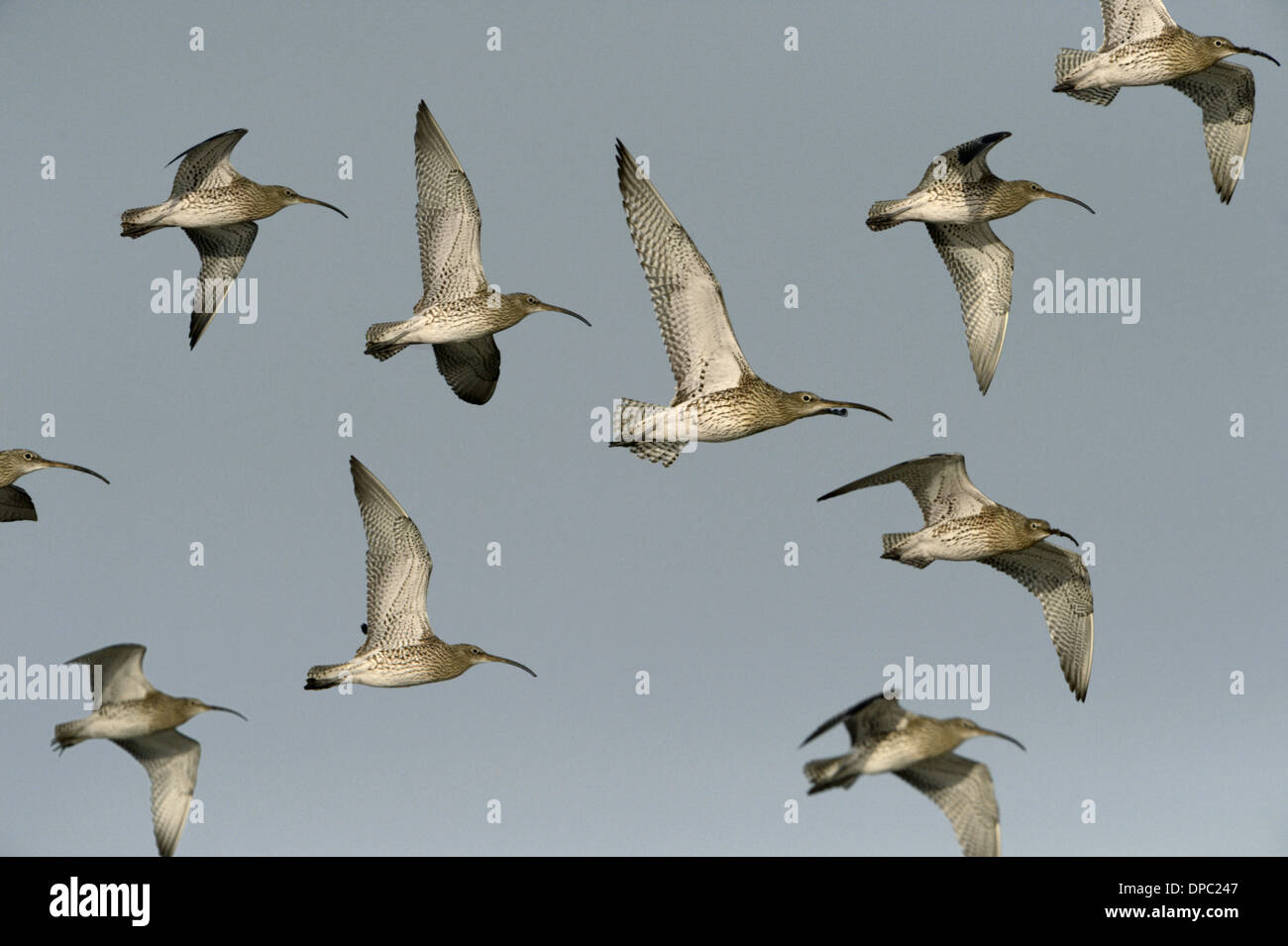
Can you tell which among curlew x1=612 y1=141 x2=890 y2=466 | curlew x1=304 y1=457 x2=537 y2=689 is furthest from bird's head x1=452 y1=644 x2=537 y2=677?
curlew x1=612 y1=141 x2=890 y2=466

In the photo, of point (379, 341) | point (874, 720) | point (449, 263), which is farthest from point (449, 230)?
point (874, 720)

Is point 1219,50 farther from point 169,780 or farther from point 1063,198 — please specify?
point 169,780

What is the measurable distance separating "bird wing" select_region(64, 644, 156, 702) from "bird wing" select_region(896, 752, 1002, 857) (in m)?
6.92

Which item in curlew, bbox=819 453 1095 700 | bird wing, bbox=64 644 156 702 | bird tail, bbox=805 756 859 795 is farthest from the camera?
curlew, bbox=819 453 1095 700

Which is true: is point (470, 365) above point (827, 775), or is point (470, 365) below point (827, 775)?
above

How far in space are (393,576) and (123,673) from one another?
271cm

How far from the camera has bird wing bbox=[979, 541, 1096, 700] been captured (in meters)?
20.9

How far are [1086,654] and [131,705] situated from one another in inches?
359

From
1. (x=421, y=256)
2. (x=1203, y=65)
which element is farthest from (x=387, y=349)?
(x=1203, y=65)

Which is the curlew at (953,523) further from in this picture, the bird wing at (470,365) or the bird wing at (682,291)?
the bird wing at (470,365)

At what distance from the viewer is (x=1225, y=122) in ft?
73.8

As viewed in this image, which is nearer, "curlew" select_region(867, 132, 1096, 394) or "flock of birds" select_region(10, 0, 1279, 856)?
"flock of birds" select_region(10, 0, 1279, 856)

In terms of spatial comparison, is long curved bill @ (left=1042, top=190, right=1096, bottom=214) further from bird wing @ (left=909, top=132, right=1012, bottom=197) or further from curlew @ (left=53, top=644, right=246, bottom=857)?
curlew @ (left=53, top=644, right=246, bottom=857)

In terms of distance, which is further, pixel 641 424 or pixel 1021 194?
pixel 1021 194
